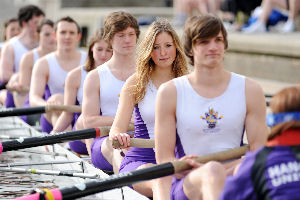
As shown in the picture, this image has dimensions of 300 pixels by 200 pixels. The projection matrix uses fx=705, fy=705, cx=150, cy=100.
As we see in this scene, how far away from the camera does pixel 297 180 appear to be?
2.91 meters

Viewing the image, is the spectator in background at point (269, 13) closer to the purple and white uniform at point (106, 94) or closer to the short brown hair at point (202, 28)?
the purple and white uniform at point (106, 94)

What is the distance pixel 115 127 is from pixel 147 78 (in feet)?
1.30

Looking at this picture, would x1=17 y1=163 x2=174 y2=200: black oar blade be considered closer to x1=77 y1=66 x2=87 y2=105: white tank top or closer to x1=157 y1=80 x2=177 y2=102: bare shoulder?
x1=157 y1=80 x2=177 y2=102: bare shoulder

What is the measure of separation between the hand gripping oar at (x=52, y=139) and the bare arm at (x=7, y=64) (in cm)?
409

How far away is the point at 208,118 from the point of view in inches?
153

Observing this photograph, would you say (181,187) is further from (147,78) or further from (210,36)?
(147,78)

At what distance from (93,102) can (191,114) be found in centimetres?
196

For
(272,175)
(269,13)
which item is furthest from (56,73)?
(272,175)

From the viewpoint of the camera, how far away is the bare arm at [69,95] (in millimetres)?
6527

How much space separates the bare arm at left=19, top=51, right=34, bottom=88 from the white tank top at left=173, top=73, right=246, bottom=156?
4676mm

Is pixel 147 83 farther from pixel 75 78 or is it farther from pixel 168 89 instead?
pixel 75 78

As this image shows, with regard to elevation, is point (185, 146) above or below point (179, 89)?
below

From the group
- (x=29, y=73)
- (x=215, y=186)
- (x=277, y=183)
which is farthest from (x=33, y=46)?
(x=277, y=183)

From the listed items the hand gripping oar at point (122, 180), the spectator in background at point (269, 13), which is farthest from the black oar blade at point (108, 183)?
the spectator in background at point (269, 13)
